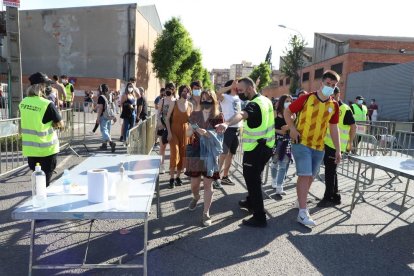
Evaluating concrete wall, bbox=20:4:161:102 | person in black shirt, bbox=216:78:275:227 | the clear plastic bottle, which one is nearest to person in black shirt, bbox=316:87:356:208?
person in black shirt, bbox=216:78:275:227

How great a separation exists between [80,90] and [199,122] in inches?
989

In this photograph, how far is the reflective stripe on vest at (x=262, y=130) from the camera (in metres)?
4.48

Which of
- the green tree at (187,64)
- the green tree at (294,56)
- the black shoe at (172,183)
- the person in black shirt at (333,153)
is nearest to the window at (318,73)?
the green tree at (294,56)

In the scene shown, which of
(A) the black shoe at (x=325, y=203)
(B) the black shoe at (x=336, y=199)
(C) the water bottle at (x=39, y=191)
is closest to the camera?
(C) the water bottle at (x=39, y=191)

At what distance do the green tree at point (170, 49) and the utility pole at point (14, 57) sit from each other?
82.8 ft

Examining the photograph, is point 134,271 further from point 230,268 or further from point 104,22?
point 104,22

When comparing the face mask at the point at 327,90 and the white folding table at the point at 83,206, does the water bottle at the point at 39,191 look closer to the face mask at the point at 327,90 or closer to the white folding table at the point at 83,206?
the white folding table at the point at 83,206

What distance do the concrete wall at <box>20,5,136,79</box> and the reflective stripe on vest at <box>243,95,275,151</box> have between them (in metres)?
26.9

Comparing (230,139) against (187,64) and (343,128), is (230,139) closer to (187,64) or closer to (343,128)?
(343,128)

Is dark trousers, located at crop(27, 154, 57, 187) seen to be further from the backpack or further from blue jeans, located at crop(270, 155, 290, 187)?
→ the backpack

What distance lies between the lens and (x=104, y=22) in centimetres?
2878

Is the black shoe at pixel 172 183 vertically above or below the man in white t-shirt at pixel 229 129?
below

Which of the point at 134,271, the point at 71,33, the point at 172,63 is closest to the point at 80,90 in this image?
the point at 71,33

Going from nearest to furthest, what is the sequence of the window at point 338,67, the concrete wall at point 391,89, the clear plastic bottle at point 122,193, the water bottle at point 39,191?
the water bottle at point 39,191
the clear plastic bottle at point 122,193
the concrete wall at point 391,89
the window at point 338,67
